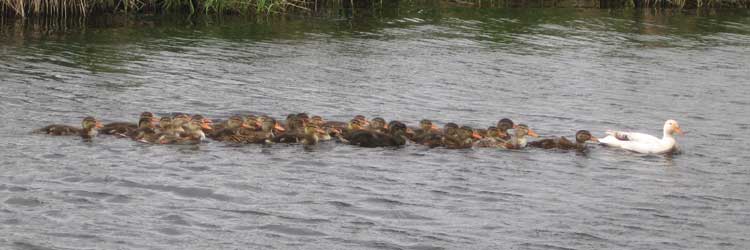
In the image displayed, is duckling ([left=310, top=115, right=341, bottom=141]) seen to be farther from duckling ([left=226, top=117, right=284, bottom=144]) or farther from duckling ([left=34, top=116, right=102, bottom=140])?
duckling ([left=34, top=116, right=102, bottom=140])

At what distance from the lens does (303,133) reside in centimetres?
1328

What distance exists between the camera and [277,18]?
23812 millimetres

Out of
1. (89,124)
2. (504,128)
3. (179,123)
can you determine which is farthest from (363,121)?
(89,124)

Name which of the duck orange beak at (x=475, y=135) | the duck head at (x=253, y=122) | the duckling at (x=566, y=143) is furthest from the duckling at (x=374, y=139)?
the duckling at (x=566, y=143)

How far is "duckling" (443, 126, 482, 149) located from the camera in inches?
520

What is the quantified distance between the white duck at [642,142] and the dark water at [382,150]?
193 mm

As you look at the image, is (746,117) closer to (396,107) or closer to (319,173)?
(396,107)

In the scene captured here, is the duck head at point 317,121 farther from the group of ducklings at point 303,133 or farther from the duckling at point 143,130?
the duckling at point 143,130

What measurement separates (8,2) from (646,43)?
1103 cm

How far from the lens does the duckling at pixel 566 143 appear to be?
13.3 m

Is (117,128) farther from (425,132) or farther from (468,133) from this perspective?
(468,133)

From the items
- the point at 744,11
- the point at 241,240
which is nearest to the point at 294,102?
the point at 241,240

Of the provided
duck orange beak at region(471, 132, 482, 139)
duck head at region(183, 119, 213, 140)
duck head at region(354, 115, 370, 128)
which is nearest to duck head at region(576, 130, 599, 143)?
duck orange beak at region(471, 132, 482, 139)

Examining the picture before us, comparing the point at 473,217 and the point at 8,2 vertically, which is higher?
the point at 8,2
